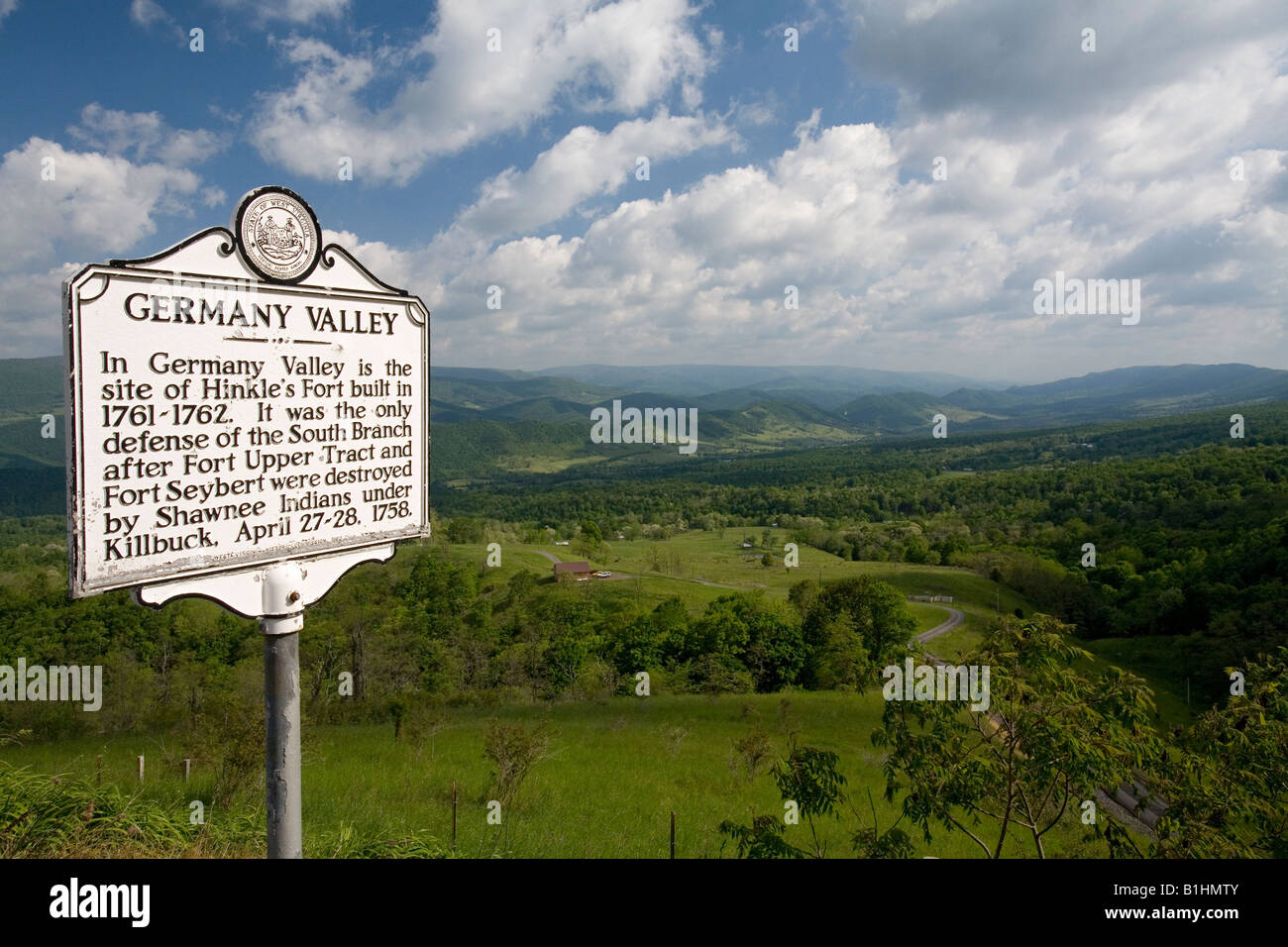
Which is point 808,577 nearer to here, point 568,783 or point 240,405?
point 568,783

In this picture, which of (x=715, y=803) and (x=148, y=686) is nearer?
(x=715, y=803)

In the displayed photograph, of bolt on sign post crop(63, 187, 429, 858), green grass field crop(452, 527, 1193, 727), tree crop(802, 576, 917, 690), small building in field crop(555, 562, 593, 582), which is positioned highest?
bolt on sign post crop(63, 187, 429, 858)

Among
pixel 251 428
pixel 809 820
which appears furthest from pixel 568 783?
pixel 251 428

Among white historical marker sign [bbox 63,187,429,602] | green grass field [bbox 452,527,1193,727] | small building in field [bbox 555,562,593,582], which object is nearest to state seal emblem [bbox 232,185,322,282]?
white historical marker sign [bbox 63,187,429,602]

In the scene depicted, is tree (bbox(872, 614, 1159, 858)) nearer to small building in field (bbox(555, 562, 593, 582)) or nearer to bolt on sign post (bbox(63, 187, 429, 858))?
bolt on sign post (bbox(63, 187, 429, 858))

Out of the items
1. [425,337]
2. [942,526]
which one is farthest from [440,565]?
[942,526]
